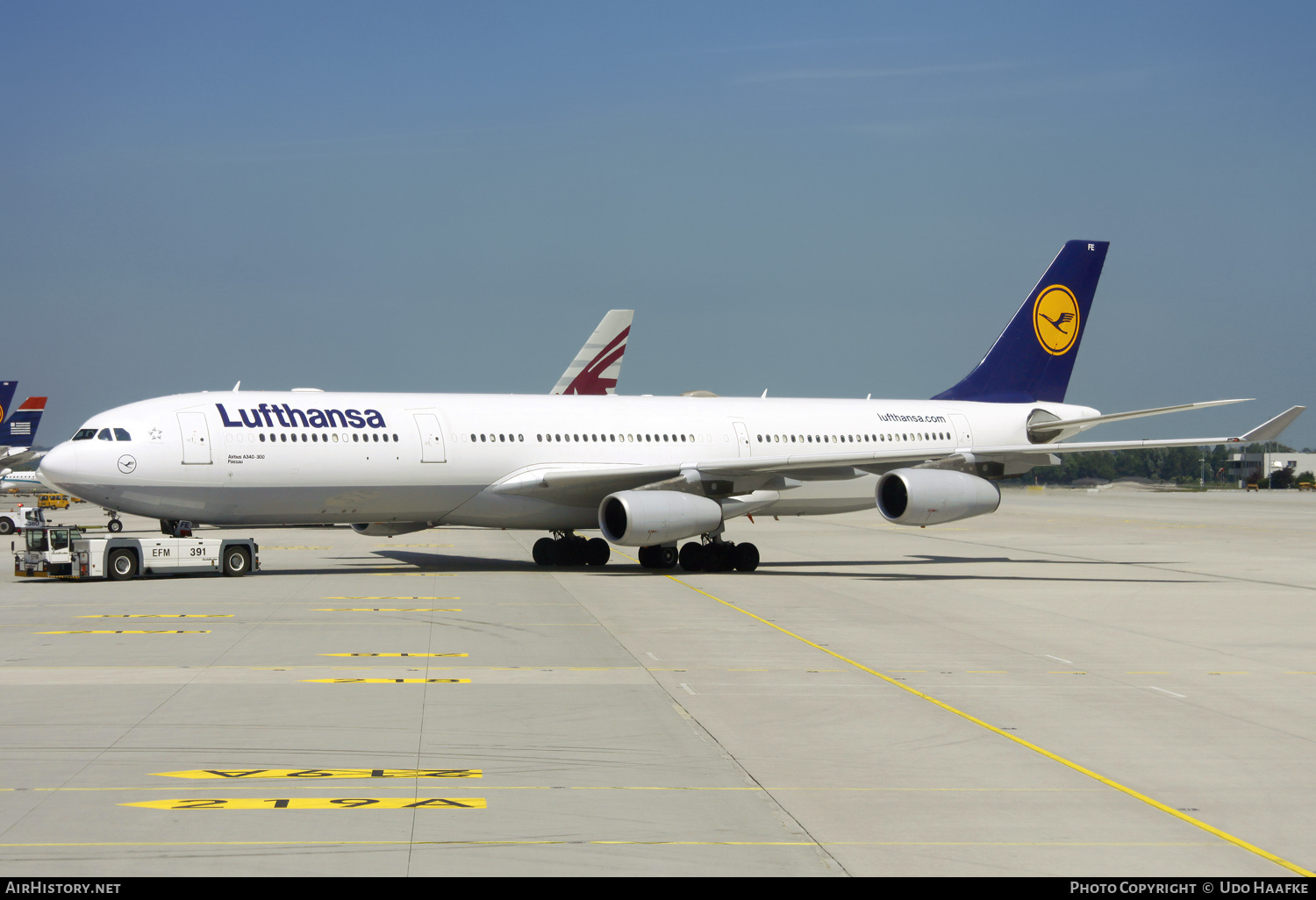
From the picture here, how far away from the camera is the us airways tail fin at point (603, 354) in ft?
194

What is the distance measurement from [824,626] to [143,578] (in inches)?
632

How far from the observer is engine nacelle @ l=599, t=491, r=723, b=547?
2769 cm

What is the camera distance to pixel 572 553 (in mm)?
32156

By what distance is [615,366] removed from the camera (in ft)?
195

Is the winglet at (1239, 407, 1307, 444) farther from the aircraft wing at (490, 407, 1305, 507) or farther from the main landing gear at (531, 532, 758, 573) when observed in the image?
the main landing gear at (531, 532, 758, 573)

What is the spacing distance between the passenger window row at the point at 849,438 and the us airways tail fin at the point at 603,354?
25569 millimetres

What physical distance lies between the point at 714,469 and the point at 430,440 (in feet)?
22.1

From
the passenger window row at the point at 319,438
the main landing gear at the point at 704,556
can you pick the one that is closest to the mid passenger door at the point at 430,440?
the passenger window row at the point at 319,438

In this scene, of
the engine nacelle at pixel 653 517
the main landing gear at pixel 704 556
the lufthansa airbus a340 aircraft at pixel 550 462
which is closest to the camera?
the lufthansa airbus a340 aircraft at pixel 550 462

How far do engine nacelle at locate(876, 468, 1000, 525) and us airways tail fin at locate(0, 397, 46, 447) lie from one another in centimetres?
7380

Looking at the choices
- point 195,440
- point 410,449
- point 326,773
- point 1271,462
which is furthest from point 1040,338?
point 1271,462

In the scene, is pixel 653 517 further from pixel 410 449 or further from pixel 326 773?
pixel 326 773

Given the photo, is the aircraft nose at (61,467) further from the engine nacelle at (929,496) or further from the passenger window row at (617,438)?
the engine nacelle at (929,496)

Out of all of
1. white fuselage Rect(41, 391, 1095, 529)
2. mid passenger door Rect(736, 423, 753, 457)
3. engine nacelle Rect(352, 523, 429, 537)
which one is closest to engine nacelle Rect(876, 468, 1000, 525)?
white fuselage Rect(41, 391, 1095, 529)
